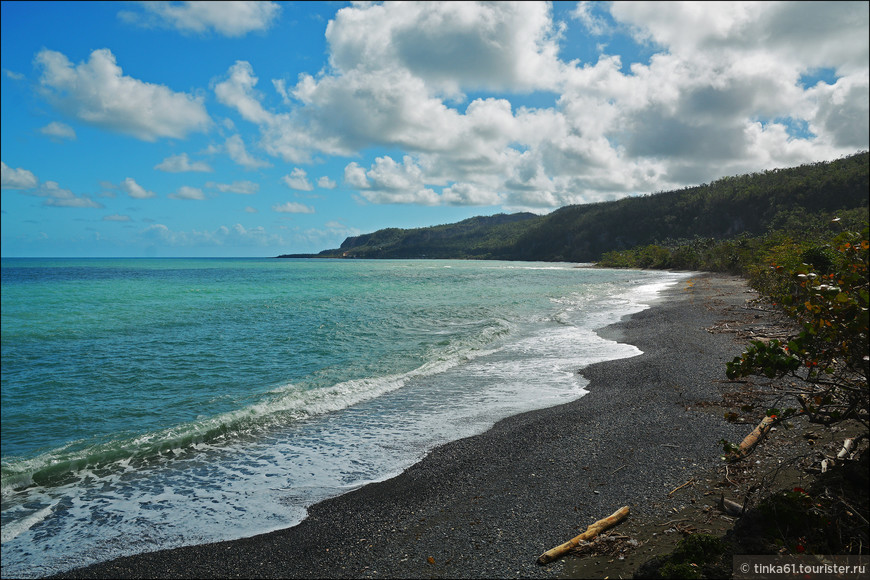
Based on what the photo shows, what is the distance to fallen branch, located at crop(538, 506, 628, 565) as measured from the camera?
4.63 m

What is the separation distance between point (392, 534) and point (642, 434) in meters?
4.80

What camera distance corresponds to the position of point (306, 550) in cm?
528

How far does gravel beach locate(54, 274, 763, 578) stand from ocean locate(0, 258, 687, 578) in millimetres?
479

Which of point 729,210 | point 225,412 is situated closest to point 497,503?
point 225,412

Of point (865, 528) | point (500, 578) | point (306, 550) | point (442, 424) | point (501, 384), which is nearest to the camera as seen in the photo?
point (865, 528)

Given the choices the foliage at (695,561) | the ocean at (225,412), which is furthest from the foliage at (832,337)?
the ocean at (225,412)

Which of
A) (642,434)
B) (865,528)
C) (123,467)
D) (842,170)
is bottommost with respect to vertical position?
(123,467)

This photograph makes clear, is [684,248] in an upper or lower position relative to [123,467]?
upper

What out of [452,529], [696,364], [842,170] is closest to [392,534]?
[452,529]

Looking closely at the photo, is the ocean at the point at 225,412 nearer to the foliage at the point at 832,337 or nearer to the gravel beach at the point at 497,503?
the gravel beach at the point at 497,503

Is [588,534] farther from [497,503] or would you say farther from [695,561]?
[497,503]

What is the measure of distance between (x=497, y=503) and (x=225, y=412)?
7.40 m

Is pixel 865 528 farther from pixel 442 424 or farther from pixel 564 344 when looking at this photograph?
pixel 564 344

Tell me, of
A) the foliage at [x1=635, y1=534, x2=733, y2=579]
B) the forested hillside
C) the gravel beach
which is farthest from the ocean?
the forested hillside
